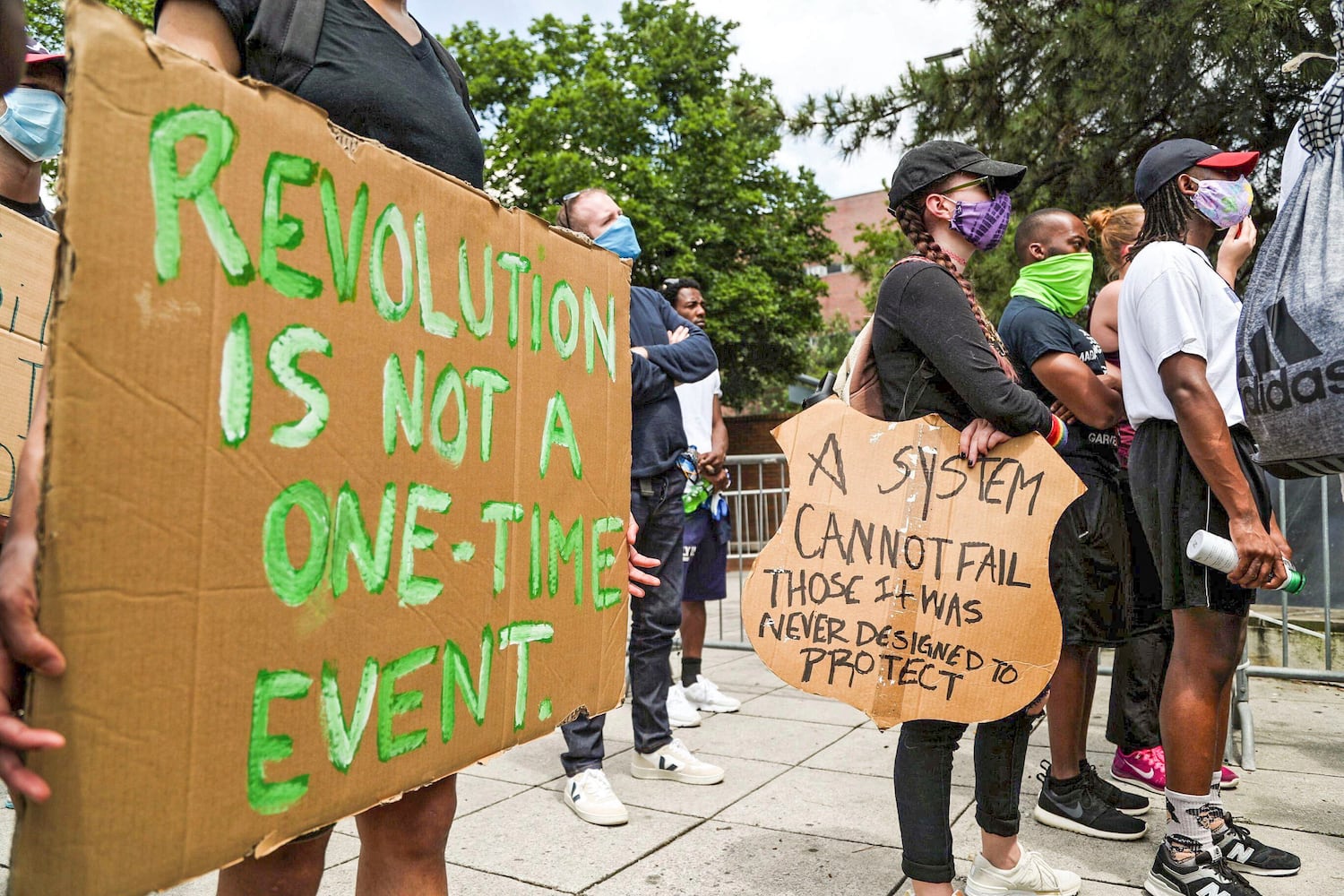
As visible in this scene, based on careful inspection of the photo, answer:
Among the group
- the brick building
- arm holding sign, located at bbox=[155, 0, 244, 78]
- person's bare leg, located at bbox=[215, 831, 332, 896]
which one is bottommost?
person's bare leg, located at bbox=[215, 831, 332, 896]

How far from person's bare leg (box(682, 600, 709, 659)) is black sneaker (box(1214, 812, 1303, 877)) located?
2.67m

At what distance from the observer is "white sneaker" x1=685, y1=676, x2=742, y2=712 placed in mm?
4922

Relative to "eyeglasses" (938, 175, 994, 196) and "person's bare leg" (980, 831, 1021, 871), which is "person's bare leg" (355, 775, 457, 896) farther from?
"eyeglasses" (938, 175, 994, 196)

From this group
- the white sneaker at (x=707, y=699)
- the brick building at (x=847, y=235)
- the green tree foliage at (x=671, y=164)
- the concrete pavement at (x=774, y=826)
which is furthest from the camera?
A: the brick building at (x=847, y=235)

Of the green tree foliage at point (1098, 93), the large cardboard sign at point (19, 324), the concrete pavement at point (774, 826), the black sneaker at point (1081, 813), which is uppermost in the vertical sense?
the green tree foliage at point (1098, 93)

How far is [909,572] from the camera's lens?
226 cm

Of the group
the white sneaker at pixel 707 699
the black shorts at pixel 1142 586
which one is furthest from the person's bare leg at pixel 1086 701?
the white sneaker at pixel 707 699

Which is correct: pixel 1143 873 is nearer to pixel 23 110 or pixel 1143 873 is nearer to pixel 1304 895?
pixel 1304 895

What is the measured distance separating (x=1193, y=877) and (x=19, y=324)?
303 cm

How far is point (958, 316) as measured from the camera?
7.39 feet

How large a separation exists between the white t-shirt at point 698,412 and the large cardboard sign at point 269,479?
12.1 feet

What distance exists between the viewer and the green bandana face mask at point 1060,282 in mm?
3363

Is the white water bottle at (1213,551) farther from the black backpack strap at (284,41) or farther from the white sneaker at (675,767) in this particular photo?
the black backpack strap at (284,41)

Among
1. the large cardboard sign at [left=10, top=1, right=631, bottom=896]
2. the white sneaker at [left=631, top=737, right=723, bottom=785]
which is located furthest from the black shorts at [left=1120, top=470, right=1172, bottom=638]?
the large cardboard sign at [left=10, top=1, right=631, bottom=896]
